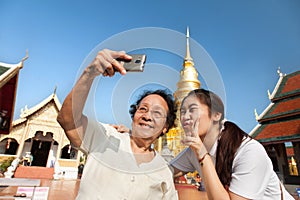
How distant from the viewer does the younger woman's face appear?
41.4 inches

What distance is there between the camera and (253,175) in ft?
3.05

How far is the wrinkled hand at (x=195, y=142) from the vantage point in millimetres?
975

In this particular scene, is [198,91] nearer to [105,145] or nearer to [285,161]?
[105,145]

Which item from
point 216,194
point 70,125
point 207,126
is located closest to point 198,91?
point 207,126

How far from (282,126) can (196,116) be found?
988 centimetres

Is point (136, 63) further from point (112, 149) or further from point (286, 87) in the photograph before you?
point (286, 87)

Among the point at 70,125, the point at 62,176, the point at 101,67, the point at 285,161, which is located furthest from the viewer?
the point at 62,176

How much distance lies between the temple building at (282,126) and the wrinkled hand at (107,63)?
9300 millimetres

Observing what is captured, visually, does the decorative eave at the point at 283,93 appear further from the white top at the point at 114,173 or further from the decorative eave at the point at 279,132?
the white top at the point at 114,173

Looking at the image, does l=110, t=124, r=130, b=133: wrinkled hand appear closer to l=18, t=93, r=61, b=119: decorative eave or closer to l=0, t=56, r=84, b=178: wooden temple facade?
l=0, t=56, r=84, b=178: wooden temple facade

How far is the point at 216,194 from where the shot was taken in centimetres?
90

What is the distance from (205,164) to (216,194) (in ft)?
0.48

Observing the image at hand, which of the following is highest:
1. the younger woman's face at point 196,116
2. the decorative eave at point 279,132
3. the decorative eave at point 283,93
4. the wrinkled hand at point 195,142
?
the decorative eave at point 283,93

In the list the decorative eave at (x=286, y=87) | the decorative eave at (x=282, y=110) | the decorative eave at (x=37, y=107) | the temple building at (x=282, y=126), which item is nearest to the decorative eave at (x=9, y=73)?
the decorative eave at (x=37, y=107)
